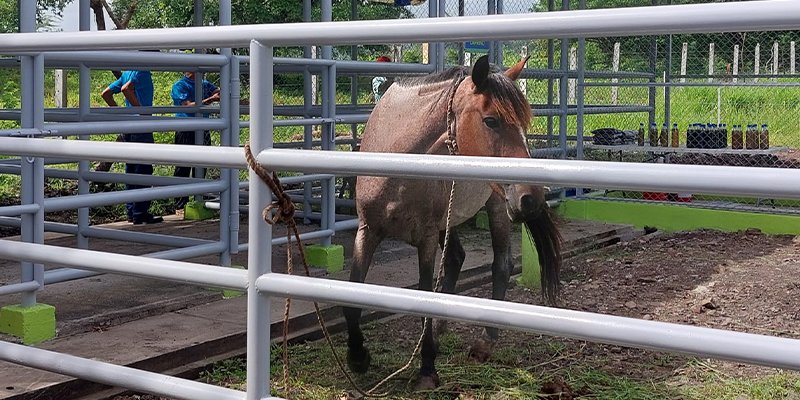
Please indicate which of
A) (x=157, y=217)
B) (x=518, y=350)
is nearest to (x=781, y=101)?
(x=157, y=217)

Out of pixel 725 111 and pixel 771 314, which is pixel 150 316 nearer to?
pixel 771 314

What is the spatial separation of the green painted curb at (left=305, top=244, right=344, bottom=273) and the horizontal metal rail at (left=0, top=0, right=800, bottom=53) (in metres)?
4.05

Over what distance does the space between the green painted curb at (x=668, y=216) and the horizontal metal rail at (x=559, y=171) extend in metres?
7.86

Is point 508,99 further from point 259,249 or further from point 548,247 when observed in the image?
point 259,249

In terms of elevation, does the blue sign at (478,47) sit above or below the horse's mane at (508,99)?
above

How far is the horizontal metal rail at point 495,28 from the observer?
5.72ft

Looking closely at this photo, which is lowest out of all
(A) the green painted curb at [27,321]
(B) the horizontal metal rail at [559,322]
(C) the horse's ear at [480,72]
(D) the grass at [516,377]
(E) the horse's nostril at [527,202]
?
(D) the grass at [516,377]

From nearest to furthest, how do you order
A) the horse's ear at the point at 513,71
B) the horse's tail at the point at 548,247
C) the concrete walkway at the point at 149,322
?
the concrete walkway at the point at 149,322 → the horse's ear at the point at 513,71 → the horse's tail at the point at 548,247

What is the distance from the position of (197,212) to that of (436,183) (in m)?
4.67

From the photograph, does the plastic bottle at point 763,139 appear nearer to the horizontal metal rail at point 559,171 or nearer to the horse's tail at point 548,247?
the horse's tail at point 548,247

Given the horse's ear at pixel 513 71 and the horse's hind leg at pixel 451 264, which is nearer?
the horse's ear at pixel 513 71

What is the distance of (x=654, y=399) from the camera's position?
4.40 meters

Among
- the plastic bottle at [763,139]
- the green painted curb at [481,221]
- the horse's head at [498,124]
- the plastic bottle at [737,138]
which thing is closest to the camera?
the horse's head at [498,124]

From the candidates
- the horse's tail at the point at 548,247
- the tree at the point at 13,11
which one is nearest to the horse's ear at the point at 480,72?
the horse's tail at the point at 548,247
